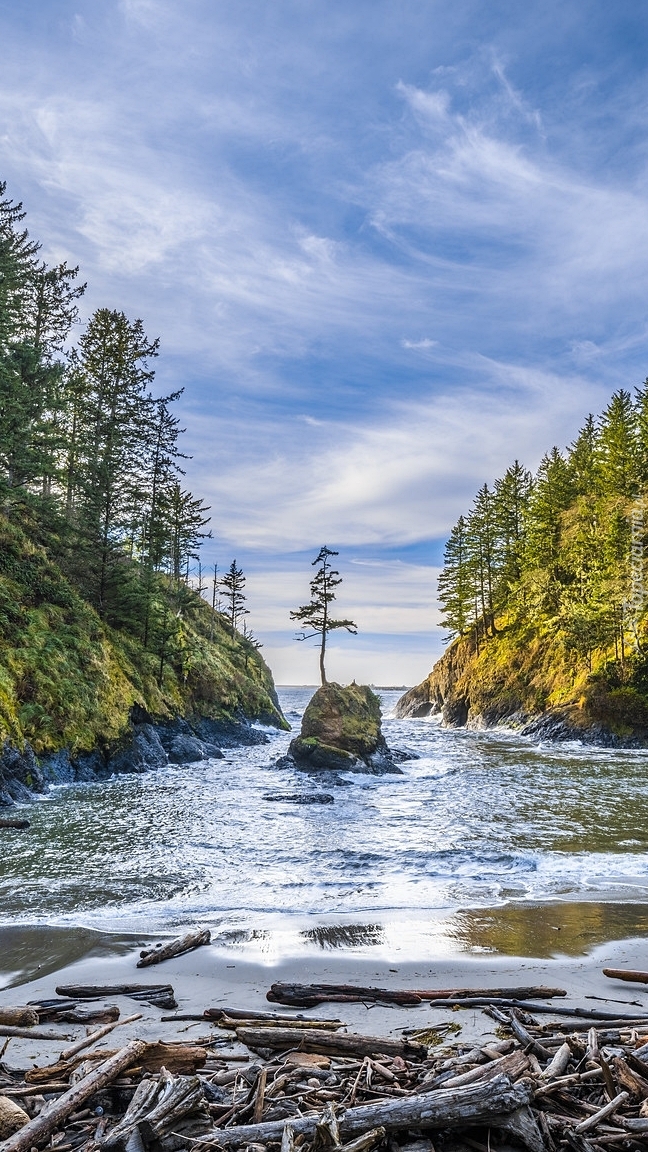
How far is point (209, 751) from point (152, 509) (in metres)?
16.4

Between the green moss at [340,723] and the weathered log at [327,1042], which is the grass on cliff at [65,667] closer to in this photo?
the green moss at [340,723]

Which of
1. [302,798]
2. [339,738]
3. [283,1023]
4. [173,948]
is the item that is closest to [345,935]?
[173,948]

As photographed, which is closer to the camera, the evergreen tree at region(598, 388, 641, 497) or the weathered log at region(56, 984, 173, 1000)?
the weathered log at region(56, 984, 173, 1000)

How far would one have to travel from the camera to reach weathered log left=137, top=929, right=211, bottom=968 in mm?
6777

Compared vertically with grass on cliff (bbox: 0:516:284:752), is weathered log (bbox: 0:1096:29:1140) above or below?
below

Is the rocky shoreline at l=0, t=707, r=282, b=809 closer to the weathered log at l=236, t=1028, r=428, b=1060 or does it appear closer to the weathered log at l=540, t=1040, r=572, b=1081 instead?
the weathered log at l=236, t=1028, r=428, b=1060

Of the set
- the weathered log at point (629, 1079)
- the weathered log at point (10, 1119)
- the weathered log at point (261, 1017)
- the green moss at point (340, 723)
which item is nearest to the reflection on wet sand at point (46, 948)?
the weathered log at point (261, 1017)

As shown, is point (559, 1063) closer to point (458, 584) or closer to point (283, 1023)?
point (283, 1023)

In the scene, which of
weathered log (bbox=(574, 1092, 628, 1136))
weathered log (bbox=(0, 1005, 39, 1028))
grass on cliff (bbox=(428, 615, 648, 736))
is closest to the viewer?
weathered log (bbox=(574, 1092, 628, 1136))

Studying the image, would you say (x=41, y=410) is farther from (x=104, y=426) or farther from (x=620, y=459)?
(x=620, y=459)

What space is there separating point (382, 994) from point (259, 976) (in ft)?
5.21

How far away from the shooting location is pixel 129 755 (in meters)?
22.8

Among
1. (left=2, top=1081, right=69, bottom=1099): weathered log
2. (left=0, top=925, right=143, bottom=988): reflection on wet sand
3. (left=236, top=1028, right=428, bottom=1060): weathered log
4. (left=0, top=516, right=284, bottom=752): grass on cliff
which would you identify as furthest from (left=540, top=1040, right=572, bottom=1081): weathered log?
(left=0, top=516, right=284, bottom=752): grass on cliff

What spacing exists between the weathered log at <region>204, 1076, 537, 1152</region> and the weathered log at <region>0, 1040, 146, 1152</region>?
0.85m
